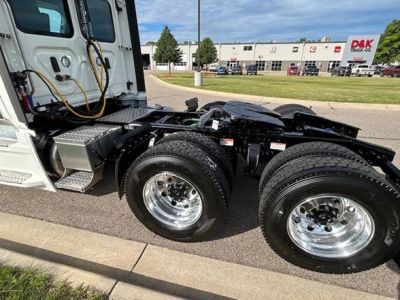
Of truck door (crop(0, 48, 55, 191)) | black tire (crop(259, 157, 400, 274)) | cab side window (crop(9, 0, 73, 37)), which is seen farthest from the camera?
cab side window (crop(9, 0, 73, 37))

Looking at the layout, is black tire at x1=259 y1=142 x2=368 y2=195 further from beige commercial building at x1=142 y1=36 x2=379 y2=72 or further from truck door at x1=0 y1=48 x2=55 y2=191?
beige commercial building at x1=142 y1=36 x2=379 y2=72

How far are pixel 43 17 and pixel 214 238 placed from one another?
10.4 feet

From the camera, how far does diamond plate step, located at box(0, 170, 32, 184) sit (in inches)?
116

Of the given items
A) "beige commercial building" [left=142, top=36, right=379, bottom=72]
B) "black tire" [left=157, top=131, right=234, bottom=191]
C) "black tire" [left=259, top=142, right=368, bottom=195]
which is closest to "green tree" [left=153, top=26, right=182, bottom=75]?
"black tire" [left=157, top=131, right=234, bottom=191]

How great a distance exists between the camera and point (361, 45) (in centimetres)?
6525

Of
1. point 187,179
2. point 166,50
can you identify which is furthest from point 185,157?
point 166,50

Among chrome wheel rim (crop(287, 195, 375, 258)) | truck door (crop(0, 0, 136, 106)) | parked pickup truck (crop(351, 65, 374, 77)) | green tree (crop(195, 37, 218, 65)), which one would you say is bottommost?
parked pickup truck (crop(351, 65, 374, 77))

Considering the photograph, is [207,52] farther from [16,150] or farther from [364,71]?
[16,150]

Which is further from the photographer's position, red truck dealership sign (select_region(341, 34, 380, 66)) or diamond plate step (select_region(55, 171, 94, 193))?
red truck dealership sign (select_region(341, 34, 380, 66))

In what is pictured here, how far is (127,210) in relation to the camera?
317 centimetres

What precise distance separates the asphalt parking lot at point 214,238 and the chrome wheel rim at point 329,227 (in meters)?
0.21

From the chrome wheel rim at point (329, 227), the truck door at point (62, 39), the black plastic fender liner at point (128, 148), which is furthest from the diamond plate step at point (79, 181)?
the chrome wheel rim at point (329, 227)

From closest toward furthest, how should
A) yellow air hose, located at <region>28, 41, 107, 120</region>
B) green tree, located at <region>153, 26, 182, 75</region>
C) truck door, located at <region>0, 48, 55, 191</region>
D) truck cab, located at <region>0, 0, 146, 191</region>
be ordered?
truck door, located at <region>0, 48, 55, 191</region> → truck cab, located at <region>0, 0, 146, 191</region> → yellow air hose, located at <region>28, 41, 107, 120</region> → green tree, located at <region>153, 26, 182, 75</region>

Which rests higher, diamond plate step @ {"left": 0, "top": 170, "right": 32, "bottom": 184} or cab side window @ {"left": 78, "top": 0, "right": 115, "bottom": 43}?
cab side window @ {"left": 78, "top": 0, "right": 115, "bottom": 43}
